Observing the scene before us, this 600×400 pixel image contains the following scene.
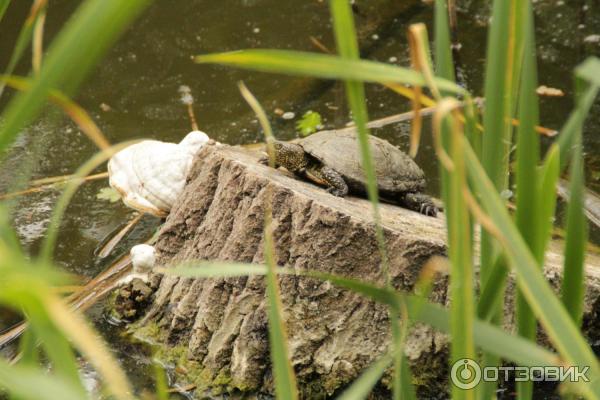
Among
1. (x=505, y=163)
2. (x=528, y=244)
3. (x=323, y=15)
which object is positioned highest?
(x=323, y=15)

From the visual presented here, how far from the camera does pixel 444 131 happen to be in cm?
149

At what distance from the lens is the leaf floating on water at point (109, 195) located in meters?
4.96

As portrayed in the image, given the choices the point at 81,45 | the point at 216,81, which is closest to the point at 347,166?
the point at 81,45

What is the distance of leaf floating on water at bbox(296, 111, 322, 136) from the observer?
5562 mm

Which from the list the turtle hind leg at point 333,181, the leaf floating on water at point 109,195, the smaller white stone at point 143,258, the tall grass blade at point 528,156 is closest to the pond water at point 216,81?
the leaf floating on water at point 109,195

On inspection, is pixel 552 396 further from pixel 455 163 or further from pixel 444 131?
pixel 455 163

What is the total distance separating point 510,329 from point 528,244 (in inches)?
79.4

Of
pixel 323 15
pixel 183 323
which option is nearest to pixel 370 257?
pixel 183 323

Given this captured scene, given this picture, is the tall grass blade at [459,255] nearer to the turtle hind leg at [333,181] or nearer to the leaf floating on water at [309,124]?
the turtle hind leg at [333,181]

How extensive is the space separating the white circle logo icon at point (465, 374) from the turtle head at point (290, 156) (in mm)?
2070

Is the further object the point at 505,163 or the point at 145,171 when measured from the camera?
the point at 145,171

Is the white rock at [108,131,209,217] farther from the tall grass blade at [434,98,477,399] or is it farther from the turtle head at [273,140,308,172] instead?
the tall grass blade at [434,98,477,399]

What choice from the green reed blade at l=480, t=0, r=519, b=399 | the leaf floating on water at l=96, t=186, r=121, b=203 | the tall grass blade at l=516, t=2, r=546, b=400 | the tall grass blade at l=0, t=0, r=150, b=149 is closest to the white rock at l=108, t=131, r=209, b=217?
the leaf floating on water at l=96, t=186, r=121, b=203

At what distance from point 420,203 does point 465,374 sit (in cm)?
221
